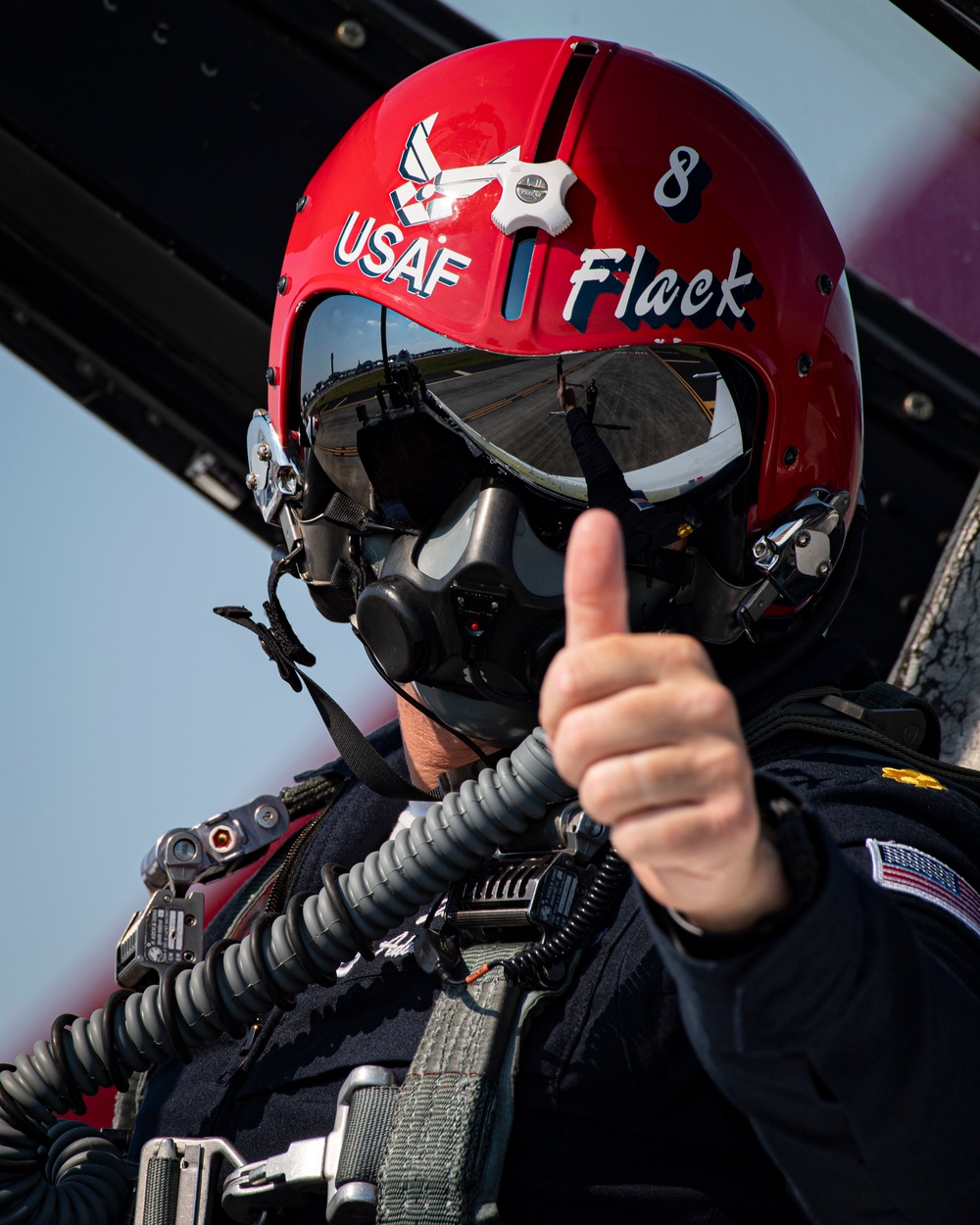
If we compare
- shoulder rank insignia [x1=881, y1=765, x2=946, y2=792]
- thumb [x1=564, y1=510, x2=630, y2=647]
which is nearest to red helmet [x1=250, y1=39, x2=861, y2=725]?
shoulder rank insignia [x1=881, y1=765, x2=946, y2=792]

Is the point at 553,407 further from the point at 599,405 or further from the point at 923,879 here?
the point at 923,879

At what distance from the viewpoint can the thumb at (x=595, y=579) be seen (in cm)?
74

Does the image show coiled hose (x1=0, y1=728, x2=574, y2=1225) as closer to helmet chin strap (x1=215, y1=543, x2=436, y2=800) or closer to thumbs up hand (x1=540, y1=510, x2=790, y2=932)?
helmet chin strap (x1=215, y1=543, x2=436, y2=800)

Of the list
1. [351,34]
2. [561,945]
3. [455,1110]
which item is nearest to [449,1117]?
[455,1110]

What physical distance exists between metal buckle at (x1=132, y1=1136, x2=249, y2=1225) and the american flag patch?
76 centimetres

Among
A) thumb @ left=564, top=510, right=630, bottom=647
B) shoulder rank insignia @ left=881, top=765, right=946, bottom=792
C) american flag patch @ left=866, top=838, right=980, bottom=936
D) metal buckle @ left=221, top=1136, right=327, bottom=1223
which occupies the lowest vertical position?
metal buckle @ left=221, top=1136, right=327, bottom=1223

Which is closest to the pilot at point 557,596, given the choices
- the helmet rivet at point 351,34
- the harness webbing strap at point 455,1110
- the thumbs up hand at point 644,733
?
the harness webbing strap at point 455,1110

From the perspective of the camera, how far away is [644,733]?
75cm

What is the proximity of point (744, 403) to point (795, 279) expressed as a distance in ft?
0.65

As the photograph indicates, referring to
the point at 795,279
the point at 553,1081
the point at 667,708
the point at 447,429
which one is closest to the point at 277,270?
the point at 447,429

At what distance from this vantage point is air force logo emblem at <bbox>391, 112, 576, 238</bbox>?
1.51 m

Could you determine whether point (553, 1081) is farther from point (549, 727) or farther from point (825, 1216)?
point (549, 727)

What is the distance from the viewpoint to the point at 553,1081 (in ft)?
3.96

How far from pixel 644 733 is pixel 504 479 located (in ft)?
2.54
